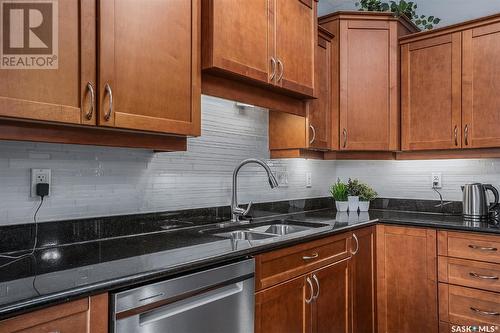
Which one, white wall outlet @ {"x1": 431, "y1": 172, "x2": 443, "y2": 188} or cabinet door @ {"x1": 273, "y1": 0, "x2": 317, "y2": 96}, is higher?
cabinet door @ {"x1": 273, "y1": 0, "x2": 317, "y2": 96}

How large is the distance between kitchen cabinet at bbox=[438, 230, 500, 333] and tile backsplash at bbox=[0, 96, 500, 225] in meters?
0.73

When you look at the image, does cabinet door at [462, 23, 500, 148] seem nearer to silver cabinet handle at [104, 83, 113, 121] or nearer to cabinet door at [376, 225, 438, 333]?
cabinet door at [376, 225, 438, 333]

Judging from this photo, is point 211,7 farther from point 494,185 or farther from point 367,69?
point 494,185

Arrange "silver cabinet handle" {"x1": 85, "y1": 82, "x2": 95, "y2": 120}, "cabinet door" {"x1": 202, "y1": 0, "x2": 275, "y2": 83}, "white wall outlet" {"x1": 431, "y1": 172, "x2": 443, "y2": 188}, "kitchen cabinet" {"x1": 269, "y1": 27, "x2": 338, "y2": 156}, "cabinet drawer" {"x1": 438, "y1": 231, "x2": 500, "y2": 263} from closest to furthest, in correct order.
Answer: "silver cabinet handle" {"x1": 85, "y1": 82, "x2": 95, "y2": 120} < "cabinet door" {"x1": 202, "y1": 0, "x2": 275, "y2": 83} < "cabinet drawer" {"x1": 438, "y1": 231, "x2": 500, "y2": 263} < "kitchen cabinet" {"x1": 269, "y1": 27, "x2": 338, "y2": 156} < "white wall outlet" {"x1": 431, "y1": 172, "x2": 443, "y2": 188}

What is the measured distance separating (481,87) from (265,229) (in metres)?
1.75

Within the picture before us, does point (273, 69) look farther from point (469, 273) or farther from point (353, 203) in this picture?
point (469, 273)

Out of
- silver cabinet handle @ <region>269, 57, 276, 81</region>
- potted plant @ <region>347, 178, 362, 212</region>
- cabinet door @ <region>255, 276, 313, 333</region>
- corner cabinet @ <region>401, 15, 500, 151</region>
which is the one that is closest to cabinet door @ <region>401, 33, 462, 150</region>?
corner cabinet @ <region>401, 15, 500, 151</region>

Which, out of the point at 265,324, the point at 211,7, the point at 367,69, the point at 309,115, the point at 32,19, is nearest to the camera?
the point at 32,19

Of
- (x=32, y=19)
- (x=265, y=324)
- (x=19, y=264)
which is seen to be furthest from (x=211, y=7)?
(x=265, y=324)

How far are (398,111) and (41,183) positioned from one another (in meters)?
2.45

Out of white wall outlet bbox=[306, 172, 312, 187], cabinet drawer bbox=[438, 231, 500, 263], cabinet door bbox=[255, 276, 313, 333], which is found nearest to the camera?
cabinet door bbox=[255, 276, 313, 333]

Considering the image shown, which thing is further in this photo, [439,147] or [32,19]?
[439,147]

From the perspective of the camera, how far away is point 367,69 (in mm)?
2820

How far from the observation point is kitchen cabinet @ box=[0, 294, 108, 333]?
2.99 feet
